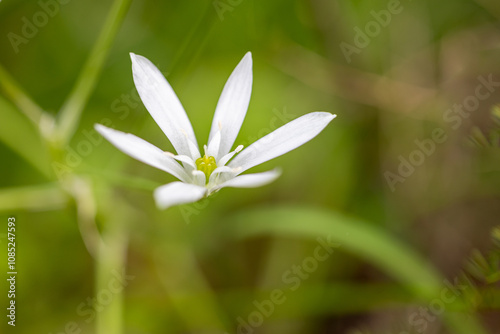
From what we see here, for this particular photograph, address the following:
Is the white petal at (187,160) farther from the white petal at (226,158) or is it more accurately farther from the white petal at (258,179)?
the white petal at (258,179)

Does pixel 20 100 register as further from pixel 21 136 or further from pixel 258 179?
pixel 258 179

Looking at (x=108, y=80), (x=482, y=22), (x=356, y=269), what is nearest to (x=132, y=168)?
(x=108, y=80)

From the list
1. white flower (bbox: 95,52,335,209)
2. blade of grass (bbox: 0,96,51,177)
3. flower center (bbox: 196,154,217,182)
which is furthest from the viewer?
blade of grass (bbox: 0,96,51,177)

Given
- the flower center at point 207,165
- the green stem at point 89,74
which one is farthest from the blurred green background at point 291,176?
the flower center at point 207,165

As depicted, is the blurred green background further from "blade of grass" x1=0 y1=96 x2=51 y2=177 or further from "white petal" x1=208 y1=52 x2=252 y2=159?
"white petal" x1=208 y1=52 x2=252 y2=159

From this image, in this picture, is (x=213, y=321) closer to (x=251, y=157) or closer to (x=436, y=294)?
(x=436, y=294)

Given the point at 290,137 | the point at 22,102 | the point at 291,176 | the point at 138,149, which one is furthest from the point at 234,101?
the point at 291,176

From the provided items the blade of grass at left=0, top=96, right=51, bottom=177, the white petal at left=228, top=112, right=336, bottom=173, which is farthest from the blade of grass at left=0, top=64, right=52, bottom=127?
the white petal at left=228, top=112, right=336, bottom=173
